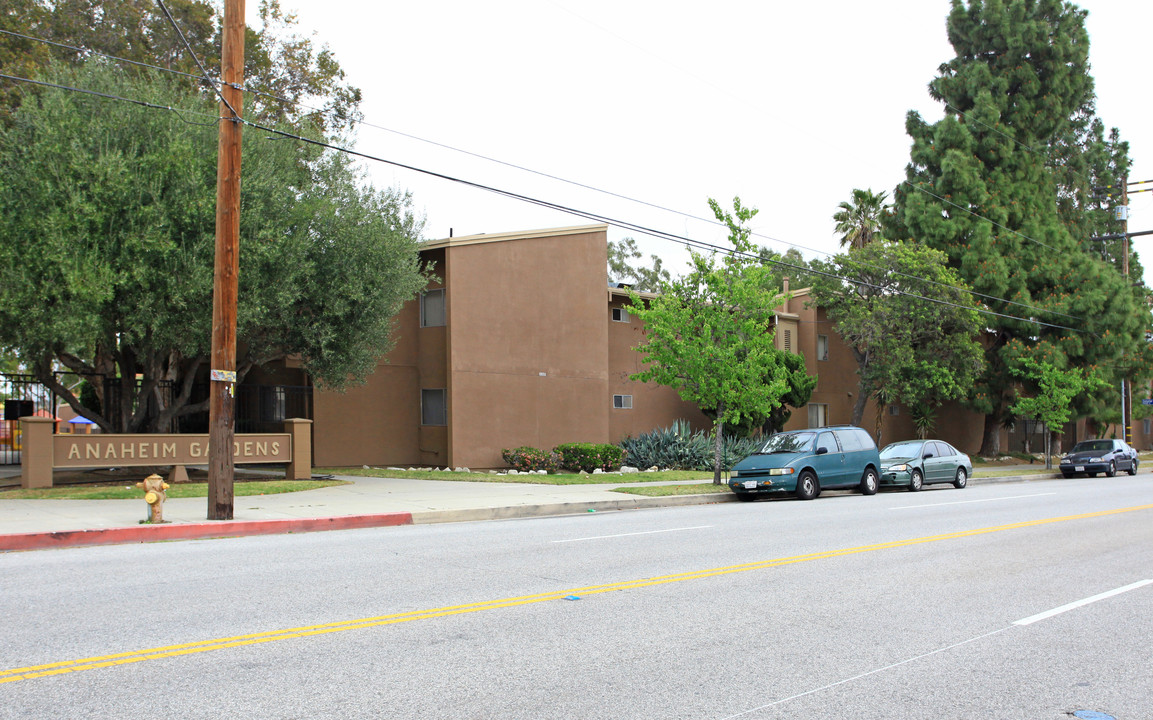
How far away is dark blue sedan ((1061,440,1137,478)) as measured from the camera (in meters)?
31.3

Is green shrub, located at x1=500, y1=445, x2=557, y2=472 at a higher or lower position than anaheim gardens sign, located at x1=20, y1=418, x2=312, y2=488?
lower

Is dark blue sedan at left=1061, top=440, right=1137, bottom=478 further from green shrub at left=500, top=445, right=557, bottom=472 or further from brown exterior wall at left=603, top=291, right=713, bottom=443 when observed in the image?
green shrub at left=500, top=445, right=557, bottom=472

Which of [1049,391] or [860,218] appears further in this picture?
[860,218]

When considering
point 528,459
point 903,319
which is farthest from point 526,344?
point 903,319

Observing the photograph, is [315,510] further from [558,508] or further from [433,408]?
[433,408]

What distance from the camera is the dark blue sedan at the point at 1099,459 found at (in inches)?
1234

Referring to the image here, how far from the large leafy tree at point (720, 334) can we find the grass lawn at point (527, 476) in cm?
246

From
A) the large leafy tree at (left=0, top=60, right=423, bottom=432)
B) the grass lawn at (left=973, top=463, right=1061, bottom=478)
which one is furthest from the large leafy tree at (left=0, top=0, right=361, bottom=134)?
the grass lawn at (left=973, top=463, right=1061, bottom=478)

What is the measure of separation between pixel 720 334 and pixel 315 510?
10931mm

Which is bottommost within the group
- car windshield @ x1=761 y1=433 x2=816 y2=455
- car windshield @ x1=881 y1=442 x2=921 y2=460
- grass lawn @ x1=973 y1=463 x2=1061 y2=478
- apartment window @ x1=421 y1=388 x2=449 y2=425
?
grass lawn @ x1=973 y1=463 x2=1061 y2=478

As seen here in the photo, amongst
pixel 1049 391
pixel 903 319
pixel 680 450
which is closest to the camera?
pixel 680 450

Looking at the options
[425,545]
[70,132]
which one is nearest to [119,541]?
[425,545]

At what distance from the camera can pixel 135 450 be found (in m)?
18.2

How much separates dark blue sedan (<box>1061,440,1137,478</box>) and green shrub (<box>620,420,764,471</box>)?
1223 cm
